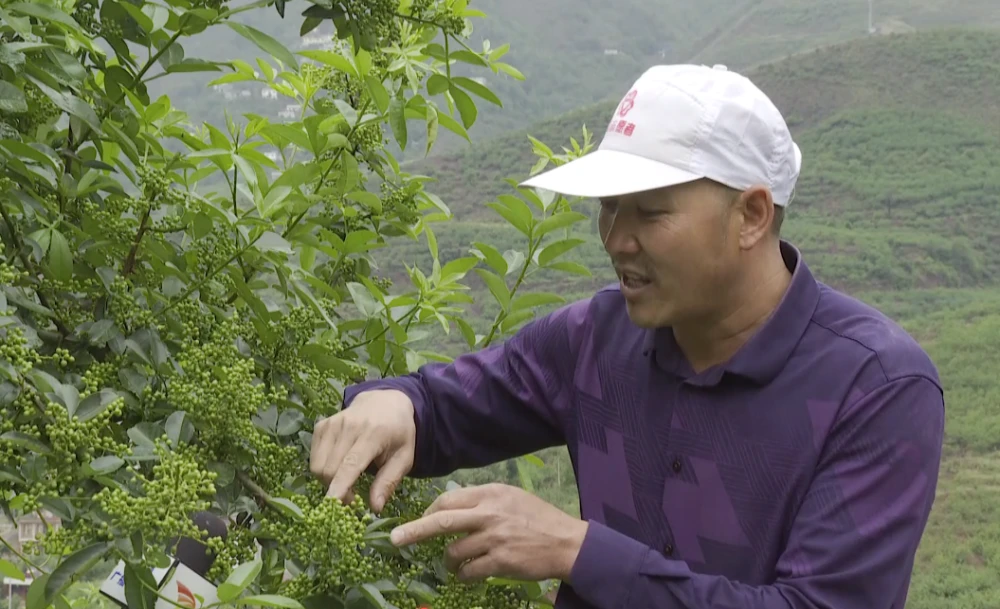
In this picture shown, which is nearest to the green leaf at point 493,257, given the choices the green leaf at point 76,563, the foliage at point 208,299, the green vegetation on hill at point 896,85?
the foliage at point 208,299

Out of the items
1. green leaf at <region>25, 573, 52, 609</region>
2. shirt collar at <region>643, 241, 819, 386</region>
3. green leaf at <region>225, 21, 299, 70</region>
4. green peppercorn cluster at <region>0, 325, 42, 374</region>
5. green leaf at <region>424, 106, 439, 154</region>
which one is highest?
green leaf at <region>225, 21, 299, 70</region>

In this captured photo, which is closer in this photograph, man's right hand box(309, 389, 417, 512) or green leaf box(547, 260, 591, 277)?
man's right hand box(309, 389, 417, 512)

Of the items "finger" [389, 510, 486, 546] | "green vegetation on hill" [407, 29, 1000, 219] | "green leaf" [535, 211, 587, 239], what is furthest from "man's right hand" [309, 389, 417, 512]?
"green vegetation on hill" [407, 29, 1000, 219]

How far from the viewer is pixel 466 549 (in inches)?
36.2

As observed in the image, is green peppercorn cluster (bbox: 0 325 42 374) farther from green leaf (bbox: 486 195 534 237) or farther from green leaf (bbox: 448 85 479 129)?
green leaf (bbox: 486 195 534 237)

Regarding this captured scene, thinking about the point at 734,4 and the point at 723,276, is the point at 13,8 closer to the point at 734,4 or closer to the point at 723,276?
the point at 723,276

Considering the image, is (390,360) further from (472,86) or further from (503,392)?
(472,86)

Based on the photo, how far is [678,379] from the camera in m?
1.11

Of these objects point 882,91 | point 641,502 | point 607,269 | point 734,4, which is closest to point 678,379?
point 641,502

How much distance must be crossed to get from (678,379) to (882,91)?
250 cm

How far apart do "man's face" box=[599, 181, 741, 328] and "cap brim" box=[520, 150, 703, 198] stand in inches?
0.7

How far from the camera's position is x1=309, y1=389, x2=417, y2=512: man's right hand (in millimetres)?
1020

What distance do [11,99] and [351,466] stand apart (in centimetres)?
43

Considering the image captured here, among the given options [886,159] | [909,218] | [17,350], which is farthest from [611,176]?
[886,159]
